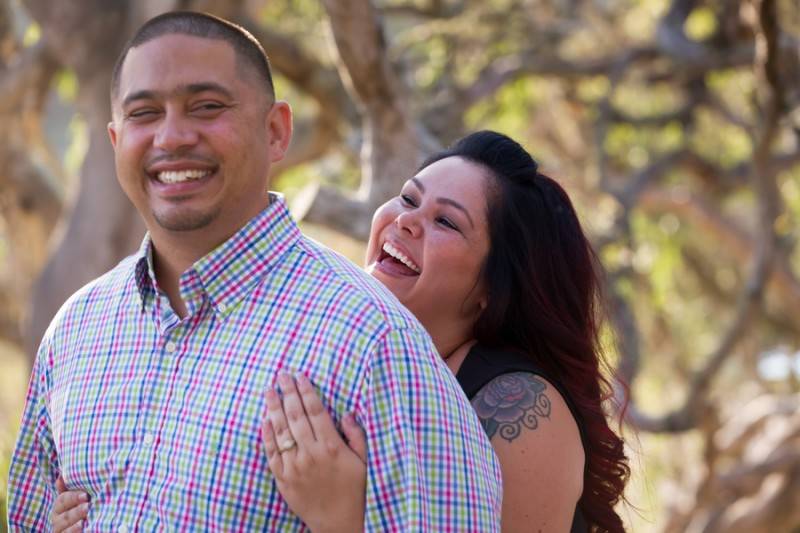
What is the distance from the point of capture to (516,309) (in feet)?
10.1

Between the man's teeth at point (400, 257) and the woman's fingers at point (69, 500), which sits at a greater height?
the man's teeth at point (400, 257)

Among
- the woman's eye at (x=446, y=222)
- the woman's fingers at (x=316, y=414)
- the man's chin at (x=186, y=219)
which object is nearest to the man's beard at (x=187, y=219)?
the man's chin at (x=186, y=219)

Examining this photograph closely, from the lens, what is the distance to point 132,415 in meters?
2.42

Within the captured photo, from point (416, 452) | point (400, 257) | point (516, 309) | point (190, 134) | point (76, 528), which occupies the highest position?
point (190, 134)

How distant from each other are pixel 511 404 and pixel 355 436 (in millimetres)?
555

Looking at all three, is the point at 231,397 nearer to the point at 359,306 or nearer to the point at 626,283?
the point at 359,306

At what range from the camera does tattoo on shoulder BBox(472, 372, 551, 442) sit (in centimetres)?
268

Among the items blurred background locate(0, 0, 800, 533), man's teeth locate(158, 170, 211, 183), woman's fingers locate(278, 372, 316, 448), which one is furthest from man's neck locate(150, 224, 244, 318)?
blurred background locate(0, 0, 800, 533)

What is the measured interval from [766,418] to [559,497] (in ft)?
22.2

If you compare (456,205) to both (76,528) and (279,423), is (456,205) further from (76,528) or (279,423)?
(76,528)

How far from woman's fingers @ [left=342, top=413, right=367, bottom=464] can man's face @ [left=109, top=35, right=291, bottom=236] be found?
0.44m

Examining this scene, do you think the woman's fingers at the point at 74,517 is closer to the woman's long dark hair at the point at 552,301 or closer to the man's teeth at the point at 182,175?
the man's teeth at the point at 182,175

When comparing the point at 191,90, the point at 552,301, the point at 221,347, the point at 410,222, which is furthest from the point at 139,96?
the point at 552,301

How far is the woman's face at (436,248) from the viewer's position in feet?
10.0
